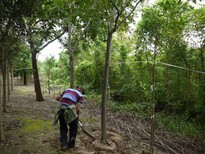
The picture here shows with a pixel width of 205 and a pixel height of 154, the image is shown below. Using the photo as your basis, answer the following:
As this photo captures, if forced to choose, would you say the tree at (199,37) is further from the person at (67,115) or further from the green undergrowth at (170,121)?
the person at (67,115)

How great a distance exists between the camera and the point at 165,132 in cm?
572

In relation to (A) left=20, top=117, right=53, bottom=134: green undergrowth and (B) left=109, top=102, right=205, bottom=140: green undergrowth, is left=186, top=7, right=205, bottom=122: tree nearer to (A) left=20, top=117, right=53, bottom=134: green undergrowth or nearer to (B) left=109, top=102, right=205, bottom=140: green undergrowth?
(B) left=109, top=102, right=205, bottom=140: green undergrowth

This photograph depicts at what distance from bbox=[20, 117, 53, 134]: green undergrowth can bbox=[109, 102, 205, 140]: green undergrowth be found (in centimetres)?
A: 338

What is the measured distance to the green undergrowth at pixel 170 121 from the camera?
597cm

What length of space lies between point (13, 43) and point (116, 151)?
11.5 ft

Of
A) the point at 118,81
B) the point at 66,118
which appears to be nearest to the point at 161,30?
the point at 66,118

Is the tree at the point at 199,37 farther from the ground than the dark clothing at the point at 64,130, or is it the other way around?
the tree at the point at 199,37

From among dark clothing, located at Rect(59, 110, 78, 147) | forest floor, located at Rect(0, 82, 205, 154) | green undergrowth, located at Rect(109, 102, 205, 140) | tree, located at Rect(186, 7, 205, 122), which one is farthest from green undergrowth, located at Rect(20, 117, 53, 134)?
tree, located at Rect(186, 7, 205, 122)

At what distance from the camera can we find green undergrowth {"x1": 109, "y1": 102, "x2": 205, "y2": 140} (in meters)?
5.97

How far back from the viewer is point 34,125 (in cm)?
531

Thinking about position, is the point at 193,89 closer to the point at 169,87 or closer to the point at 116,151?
the point at 169,87

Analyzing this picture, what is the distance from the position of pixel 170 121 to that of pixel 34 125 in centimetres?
434

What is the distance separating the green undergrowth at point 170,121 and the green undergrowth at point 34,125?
338cm

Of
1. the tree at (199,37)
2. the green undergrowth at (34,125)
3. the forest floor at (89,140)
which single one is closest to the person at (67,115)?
the forest floor at (89,140)
